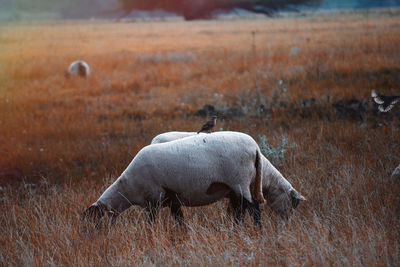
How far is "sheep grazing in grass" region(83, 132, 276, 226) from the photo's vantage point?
12.6ft

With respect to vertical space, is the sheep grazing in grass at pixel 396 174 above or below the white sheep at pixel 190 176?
below

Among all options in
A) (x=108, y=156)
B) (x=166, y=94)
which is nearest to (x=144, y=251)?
(x=108, y=156)

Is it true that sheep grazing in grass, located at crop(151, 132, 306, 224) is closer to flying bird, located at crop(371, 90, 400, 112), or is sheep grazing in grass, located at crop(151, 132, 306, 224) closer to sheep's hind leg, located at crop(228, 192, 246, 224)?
sheep's hind leg, located at crop(228, 192, 246, 224)

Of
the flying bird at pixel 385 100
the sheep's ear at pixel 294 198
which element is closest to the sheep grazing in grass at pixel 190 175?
the sheep's ear at pixel 294 198

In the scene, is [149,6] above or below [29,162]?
above

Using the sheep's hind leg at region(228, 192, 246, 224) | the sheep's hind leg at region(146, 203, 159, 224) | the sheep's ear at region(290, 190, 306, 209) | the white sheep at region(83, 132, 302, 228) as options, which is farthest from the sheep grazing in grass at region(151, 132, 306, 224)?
the sheep's hind leg at region(146, 203, 159, 224)

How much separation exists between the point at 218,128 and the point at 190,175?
418 centimetres

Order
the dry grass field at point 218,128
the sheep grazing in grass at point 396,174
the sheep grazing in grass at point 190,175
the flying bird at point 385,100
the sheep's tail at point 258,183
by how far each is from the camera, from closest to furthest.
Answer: the dry grass field at point 218,128, the sheep grazing in grass at point 190,175, the sheep's tail at point 258,183, the flying bird at point 385,100, the sheep grazing in grass at point 396,174

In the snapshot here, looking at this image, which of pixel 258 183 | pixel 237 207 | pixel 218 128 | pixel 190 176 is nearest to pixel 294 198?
pixel 258 183

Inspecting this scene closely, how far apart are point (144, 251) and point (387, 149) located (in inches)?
146

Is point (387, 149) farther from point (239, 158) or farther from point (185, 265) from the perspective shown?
point (185, 265)

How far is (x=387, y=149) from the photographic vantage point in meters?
5.69

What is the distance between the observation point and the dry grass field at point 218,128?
3.71 metres

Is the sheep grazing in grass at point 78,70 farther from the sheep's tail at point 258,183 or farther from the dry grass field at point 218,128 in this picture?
the sheep's tail at point 258,183
